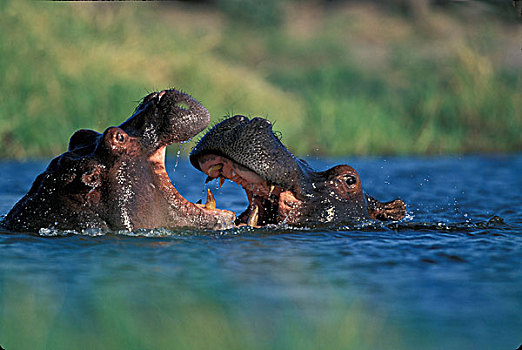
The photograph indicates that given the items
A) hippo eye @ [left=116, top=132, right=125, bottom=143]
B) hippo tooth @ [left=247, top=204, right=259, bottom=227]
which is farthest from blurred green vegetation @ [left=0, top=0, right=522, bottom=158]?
hippo eye @ [left=116, top=132, right=125, bottom=143]

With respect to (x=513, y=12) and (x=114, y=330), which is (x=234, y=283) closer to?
(x=114, y=330)

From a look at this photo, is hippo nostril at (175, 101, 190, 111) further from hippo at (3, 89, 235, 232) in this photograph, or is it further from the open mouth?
the open mouth

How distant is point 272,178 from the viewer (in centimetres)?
548

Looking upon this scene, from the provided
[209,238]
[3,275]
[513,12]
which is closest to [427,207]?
[209,238]

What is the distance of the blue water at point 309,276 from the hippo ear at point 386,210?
161 mm

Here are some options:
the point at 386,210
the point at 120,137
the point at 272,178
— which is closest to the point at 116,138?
the point at 120,137

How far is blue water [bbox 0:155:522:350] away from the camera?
3.86 metres

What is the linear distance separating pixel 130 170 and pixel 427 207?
13.8ft

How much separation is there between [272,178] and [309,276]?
0.98 meters

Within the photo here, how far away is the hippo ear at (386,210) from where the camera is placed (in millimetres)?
6469

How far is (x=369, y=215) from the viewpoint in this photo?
6.38 metres

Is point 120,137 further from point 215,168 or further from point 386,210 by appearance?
point 386,210

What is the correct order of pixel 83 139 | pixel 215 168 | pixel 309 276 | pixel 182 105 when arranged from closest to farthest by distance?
pixel 309 276 → pixel 182 105 → pixel 83 139 → pixel 215 168

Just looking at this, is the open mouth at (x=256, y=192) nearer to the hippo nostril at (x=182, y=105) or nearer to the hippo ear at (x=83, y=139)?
the hippo nostril at (x=182, y=105)
